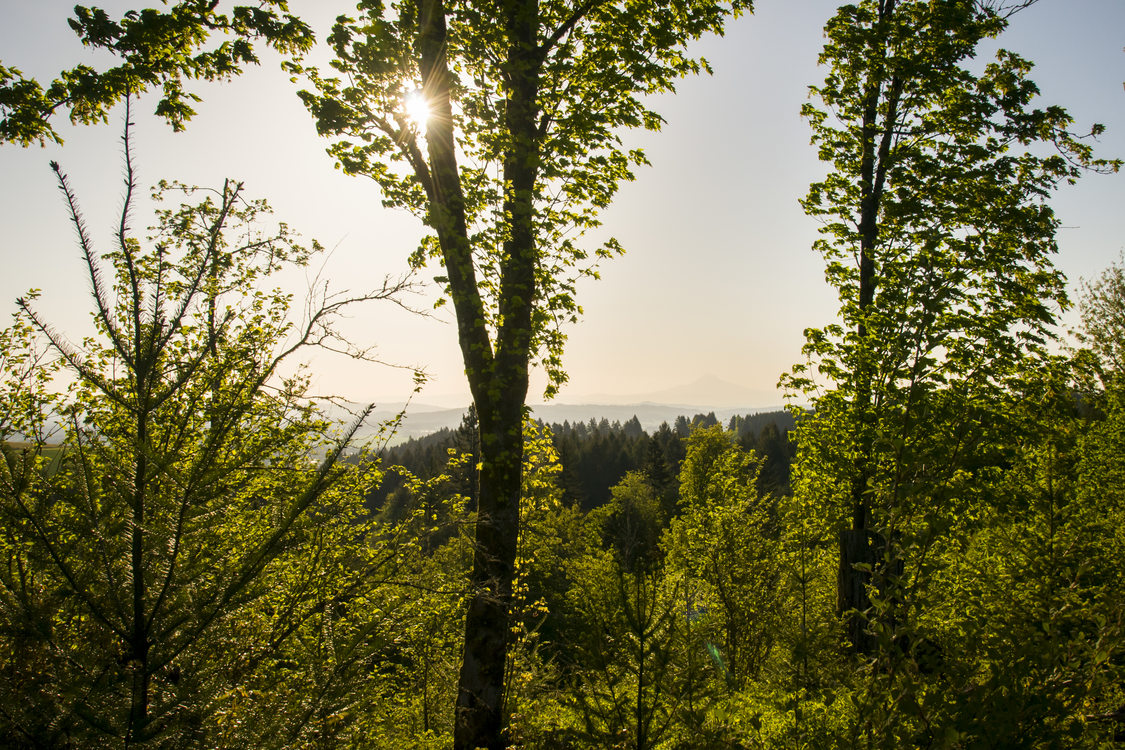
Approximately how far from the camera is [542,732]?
3.81 metres

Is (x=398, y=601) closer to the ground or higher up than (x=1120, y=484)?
higher up

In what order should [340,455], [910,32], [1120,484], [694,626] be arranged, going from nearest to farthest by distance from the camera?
[340,455], [694,626], [910,32], [1120,484]

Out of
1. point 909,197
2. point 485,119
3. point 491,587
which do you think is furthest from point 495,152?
point 909,197

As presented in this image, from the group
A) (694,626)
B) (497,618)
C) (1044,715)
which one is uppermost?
(1044,715)

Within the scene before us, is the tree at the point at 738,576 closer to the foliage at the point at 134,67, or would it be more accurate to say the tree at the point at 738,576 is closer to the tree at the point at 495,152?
the tree at the point at 495,152

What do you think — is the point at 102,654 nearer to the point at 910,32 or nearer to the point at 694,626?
the point at 694,626

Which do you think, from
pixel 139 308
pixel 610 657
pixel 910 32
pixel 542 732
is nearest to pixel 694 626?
pixel 610 657

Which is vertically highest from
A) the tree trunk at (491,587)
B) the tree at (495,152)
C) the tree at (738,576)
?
the tree at (495,152)


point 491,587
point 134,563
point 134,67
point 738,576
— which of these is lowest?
point 738,576

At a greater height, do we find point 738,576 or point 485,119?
point 485,119

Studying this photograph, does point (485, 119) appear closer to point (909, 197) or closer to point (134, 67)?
point (134, 67)

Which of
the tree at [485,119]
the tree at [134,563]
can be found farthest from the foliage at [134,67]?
the tree at [134,563]

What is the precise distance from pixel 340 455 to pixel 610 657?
A: 1873 millimetres

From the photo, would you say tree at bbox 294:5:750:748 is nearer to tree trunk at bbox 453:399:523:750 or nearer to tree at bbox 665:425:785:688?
tree trunk at bbox 453:399:523:750
